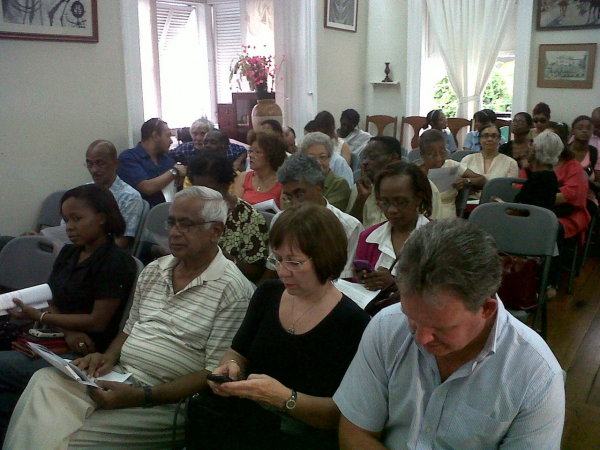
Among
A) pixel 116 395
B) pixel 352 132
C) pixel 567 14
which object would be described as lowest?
pixel 116 395

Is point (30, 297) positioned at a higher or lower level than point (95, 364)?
higher

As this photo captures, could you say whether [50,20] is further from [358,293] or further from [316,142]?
[358,293]

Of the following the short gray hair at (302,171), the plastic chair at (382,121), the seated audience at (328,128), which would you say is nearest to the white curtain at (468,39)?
the plastic chair at (382,121)

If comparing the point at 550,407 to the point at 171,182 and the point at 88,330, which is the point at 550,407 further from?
the point at 171,182

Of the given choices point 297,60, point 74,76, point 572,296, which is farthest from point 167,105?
point 572,296

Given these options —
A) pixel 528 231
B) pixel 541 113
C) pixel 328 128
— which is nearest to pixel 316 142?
pixel 528 231

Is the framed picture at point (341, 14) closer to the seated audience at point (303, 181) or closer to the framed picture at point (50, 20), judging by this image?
the framed picture at point (50, 20)

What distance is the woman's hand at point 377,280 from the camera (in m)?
2.08

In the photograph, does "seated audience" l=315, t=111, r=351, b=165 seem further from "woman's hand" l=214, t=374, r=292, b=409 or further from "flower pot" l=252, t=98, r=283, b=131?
"woman's hand" l=214, t=374, r=292, b=409

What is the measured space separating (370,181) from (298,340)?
1.92m

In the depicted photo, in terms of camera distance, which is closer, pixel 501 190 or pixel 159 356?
pixel 159 356

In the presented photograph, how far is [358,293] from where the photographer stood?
2021mm

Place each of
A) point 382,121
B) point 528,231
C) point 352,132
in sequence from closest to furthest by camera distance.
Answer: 1. point 528,231
2. point 352,132
3. point 382,121

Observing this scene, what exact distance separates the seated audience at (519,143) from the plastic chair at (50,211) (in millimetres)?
3835
